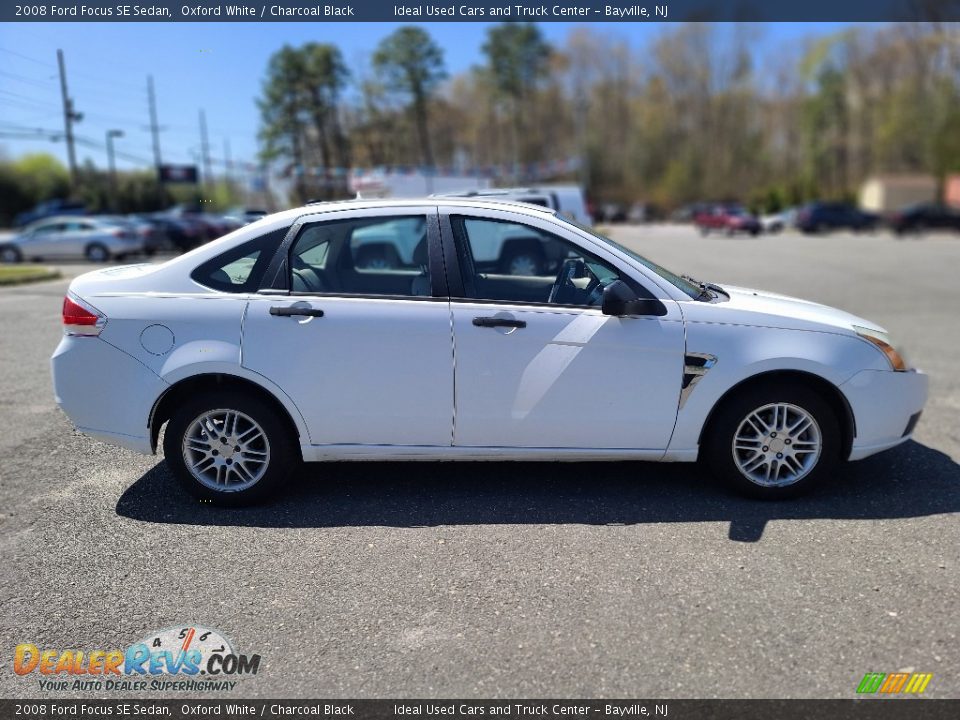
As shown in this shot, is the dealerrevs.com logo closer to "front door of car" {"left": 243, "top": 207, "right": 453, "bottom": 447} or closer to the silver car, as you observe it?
"front door of car" {"left": 243, "top": 207, "right": 453, "bottom": 447}

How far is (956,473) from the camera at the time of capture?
4.83 metres

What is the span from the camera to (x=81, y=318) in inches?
168

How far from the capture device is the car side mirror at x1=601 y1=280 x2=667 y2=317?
4.12 metres

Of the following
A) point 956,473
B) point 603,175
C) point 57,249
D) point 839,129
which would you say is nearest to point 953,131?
point 839,129

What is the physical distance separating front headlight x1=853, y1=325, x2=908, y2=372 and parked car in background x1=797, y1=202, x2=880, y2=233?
143ft

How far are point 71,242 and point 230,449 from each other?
23.1 metres

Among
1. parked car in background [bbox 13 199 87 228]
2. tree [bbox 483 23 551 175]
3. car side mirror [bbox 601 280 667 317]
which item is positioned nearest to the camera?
car side mirror [bbox 601 280 667 317]

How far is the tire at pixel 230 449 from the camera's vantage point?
13.9 ft

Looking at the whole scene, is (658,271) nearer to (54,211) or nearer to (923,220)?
(923,220)

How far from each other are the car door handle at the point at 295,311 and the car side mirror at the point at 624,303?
156 cm

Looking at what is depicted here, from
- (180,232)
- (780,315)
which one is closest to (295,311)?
(780,315)

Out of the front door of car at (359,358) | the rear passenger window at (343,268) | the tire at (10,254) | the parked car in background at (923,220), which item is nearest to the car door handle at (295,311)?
the front door of car at (359,358)

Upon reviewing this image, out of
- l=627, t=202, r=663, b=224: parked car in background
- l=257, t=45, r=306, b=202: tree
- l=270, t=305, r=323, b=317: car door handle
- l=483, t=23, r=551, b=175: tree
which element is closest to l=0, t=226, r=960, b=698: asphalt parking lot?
l=270, t=305, r=323, b=317: car door handle

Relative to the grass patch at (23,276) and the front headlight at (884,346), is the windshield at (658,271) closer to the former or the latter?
the front headlight at (884,346)
